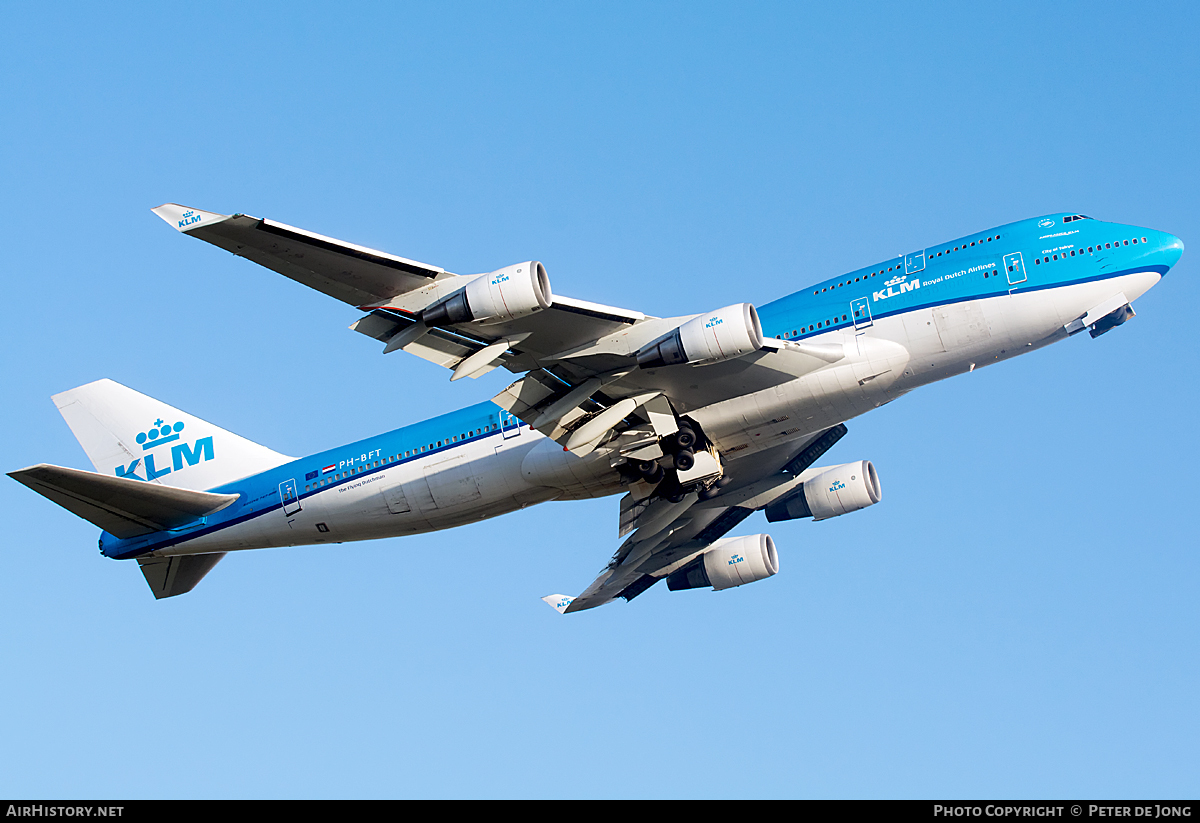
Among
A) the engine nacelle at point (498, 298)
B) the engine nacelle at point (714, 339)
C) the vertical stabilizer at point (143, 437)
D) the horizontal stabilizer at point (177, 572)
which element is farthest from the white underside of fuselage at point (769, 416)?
the engine nacelle at point (498, 298)

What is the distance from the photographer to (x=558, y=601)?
131 ft

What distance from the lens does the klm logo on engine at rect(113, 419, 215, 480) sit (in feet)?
123

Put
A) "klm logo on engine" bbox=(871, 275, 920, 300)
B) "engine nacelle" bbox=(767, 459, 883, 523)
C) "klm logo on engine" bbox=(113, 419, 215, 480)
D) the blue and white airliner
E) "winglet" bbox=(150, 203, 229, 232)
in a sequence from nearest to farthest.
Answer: "winglet" bbox=(150, 203, 229, 232) < the blue and white airliner < "klm logo on engine" bbox=(871, 275, 920, 300) < "engine nacelle" bbox=(767, 459, 883, 523) < "klm logo on engine" bbox=(113, 419, 215, 480)

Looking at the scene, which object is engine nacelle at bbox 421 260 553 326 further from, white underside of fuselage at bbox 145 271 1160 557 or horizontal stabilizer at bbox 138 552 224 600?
horizontal stabilizer at bbox 138 552 224 600

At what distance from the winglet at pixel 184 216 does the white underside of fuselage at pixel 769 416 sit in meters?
10.5

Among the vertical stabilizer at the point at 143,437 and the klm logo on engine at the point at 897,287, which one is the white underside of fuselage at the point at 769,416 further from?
the vertical stabilizer at the point at 143,437

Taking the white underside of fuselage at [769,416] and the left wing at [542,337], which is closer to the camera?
the left wing at [542,337]

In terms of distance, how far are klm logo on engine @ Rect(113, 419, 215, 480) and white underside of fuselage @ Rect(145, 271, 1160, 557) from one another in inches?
222

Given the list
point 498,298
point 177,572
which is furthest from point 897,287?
point 177,572

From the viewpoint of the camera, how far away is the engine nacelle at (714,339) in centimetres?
2616

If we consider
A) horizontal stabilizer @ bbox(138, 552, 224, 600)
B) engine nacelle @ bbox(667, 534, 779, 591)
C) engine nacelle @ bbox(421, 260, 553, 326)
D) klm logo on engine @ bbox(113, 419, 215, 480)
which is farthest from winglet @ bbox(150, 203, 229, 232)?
engine nacelle @ bbox(667, 534, 779, 591)
